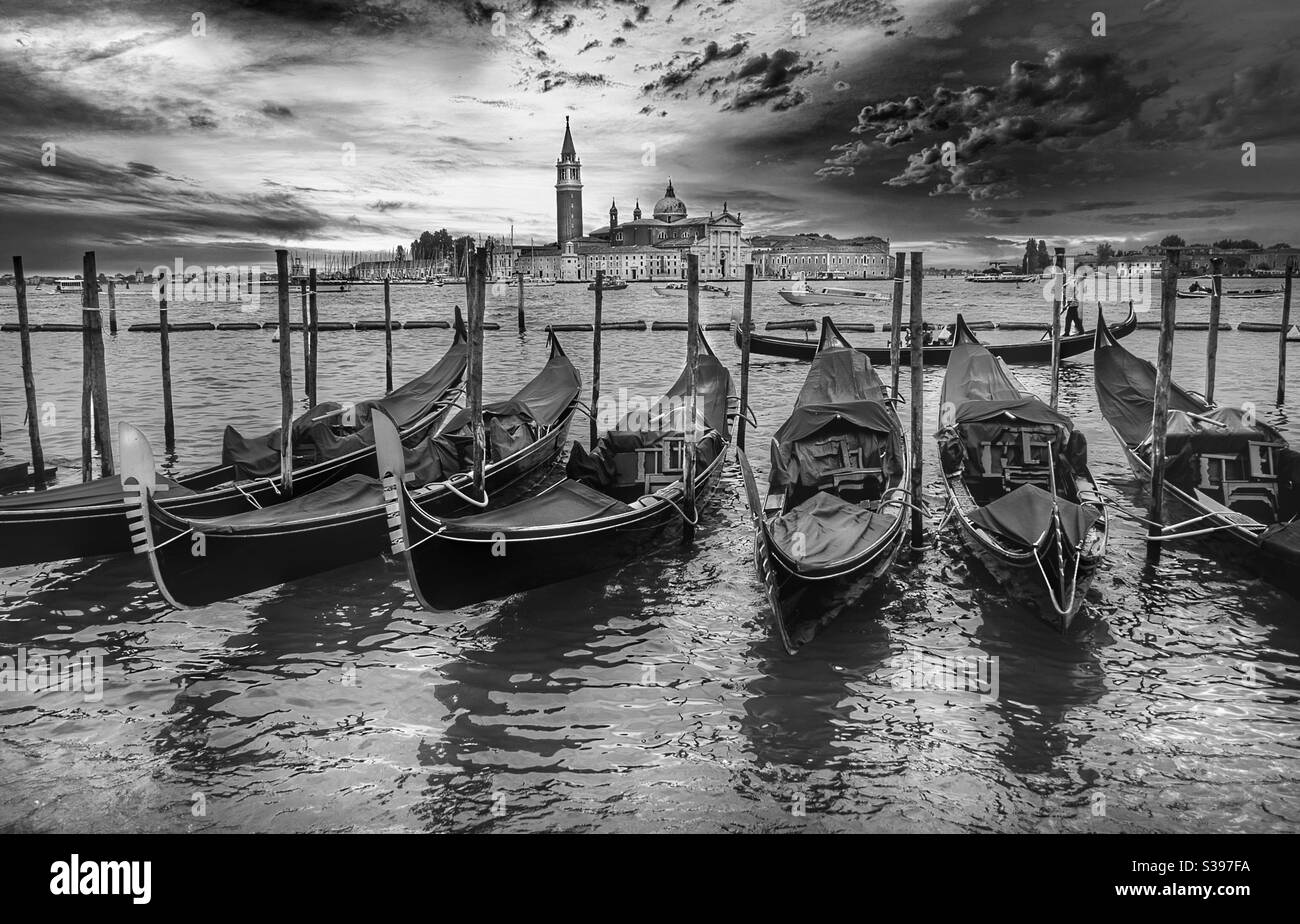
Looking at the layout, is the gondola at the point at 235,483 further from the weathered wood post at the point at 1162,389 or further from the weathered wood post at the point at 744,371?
the weathered wood post at the point at 1162,389

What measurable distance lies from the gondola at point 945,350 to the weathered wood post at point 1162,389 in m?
13.1

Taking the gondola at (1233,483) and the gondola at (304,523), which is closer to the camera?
the gondola at (304,523)

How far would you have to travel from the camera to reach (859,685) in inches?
206

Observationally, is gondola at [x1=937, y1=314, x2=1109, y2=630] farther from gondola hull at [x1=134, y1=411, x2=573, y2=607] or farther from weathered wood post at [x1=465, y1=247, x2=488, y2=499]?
gondola hull at [x1=134, y1=411, x2=573, y2=607]

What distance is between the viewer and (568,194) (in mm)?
121750

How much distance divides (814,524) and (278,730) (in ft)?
12.5

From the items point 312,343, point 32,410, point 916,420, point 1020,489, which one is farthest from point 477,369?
point 312,343

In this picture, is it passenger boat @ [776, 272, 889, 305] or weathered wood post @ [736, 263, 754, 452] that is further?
passenger boat @ [776, 272, 889, 305]

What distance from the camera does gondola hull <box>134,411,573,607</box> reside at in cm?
556

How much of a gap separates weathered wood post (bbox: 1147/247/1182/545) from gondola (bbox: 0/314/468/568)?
703cm

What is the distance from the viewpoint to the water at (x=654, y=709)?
4.07 meters

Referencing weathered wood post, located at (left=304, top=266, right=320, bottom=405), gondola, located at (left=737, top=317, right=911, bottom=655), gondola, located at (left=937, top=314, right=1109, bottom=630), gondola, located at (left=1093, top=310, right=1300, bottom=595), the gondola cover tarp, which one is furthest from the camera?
weathered wood post, located at (left=304, top=266, right=320, bottom=405)

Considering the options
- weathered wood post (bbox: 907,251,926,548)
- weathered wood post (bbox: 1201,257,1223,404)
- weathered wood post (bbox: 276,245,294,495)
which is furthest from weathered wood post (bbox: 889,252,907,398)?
weathered wood post (bbox: 276,245,294,495)

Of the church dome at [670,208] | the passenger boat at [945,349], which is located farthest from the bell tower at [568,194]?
the passenger boat at [945,349]
